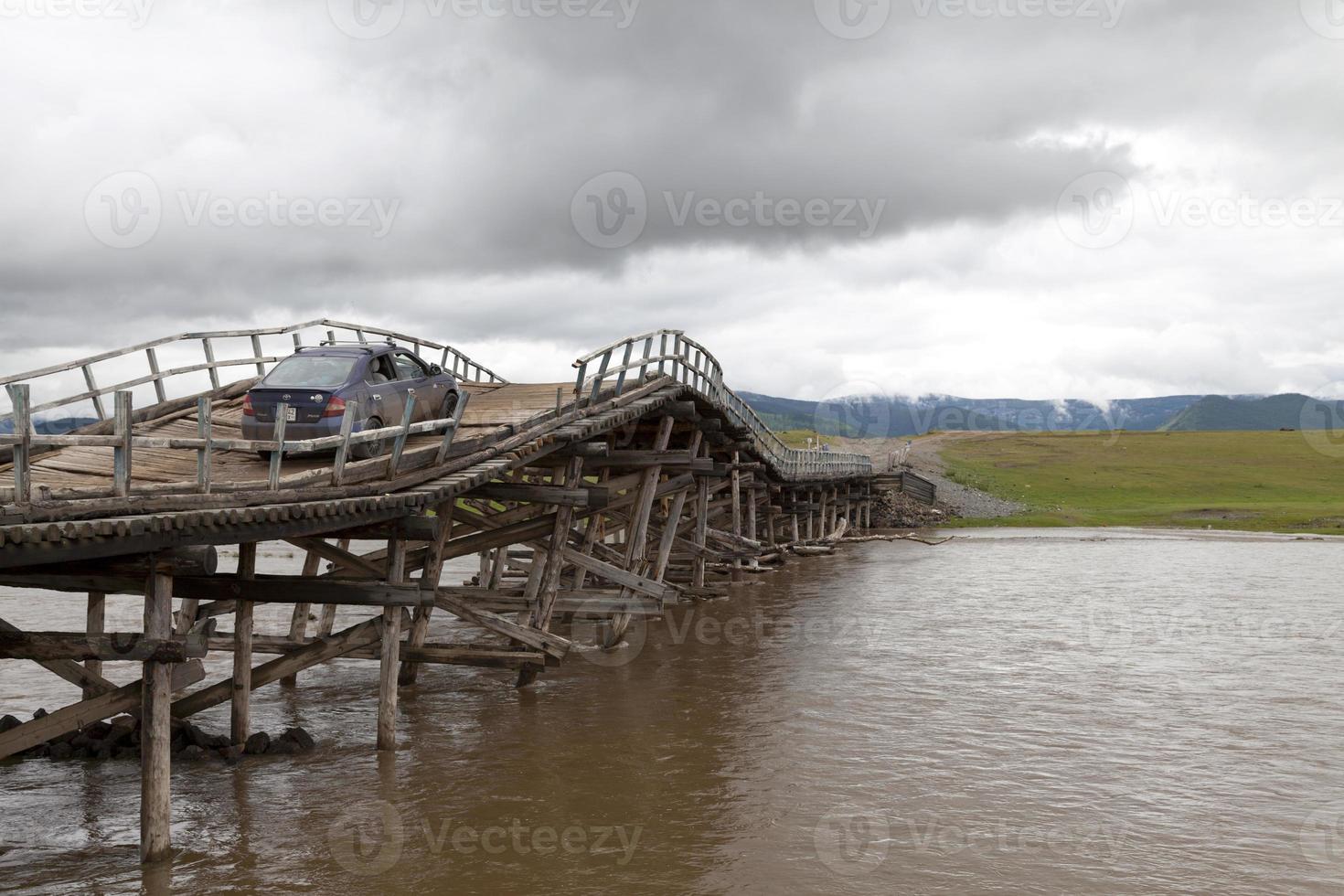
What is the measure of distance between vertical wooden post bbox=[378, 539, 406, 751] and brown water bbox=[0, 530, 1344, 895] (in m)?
0.45

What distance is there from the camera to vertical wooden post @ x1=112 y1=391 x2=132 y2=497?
7602 mm

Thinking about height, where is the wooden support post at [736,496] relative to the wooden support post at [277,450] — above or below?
below

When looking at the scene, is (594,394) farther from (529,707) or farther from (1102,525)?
(1102,525)

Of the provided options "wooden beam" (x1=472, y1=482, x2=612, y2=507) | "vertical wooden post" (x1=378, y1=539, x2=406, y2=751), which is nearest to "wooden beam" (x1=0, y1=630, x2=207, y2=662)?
"vertical wooden post" (x1=378, y1=539, x2=406, y2=751)

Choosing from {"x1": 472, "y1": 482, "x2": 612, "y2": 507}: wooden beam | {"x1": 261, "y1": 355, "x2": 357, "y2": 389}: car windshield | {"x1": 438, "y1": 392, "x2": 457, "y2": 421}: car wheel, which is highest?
{"x1": 261, "y1": 355, "x2": 357, "y2": 389}: car windshield

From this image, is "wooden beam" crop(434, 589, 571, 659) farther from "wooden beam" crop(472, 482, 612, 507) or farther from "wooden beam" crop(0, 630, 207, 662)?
"wooden beam" crop(0, 630, 207, 662)

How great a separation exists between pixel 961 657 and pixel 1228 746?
5.98 m

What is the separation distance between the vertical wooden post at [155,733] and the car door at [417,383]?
6025 millimetres

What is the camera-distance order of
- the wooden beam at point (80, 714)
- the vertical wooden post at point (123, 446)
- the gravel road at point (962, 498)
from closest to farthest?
1. the vertical wooden post at point (123, 446)
2. the wooden beam at point (80, 714)
3. the gravel road at point (962, 498)

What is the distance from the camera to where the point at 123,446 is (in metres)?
7.77

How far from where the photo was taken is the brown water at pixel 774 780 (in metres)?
8.95

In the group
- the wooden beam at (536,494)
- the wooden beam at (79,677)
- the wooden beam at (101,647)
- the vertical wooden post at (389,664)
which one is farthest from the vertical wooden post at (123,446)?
the wooden beam at (536,494)

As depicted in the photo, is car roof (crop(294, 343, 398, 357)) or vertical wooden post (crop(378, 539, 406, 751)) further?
car roof (crop(294, 343, 398, 357))

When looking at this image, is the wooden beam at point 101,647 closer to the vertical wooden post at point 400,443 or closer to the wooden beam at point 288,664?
the wooden beam at point 288,664
